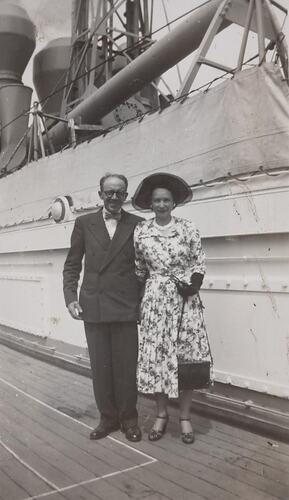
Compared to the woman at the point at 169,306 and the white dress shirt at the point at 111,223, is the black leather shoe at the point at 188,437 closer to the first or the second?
the woman at the point at 169,306

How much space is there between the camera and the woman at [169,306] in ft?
9.99

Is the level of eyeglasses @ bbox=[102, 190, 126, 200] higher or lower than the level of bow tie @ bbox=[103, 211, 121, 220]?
higher

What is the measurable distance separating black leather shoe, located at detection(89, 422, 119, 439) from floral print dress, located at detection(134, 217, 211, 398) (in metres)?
0.43

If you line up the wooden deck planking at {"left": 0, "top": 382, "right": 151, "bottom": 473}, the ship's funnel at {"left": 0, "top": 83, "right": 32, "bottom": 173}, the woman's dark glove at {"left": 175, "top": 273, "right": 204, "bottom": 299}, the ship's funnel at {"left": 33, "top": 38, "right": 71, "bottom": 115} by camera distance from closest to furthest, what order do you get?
1. the wooden deck planking at {"left": 0, "top": 382, "right": 151, "bottom": 473}
2. the woman's dark glove at {"left": 175, "top": 273, "right": 204, "bottom": 299}
3. the ship's funnel at {"left": 0, "top": 83, "right": 32, "bottom": 173}
4. the ship's funnel at {"left": 33, "top": 38, "right": 71, "bottom": 115}

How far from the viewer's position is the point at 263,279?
10.7 ft

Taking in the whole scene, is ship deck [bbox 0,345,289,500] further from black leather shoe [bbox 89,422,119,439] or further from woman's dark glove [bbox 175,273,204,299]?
woman's dark glove [bbox 175,273,204,299]

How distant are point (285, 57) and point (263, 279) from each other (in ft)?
5.09

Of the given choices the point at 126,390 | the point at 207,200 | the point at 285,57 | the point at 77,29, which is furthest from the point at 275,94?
the point at 77,29

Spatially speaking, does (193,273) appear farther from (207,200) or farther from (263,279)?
(207,200)

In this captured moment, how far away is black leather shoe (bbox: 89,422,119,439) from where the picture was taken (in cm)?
324

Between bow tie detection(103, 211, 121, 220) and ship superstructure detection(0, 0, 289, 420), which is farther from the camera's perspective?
bow tie detection(103, 211, 121, 220)

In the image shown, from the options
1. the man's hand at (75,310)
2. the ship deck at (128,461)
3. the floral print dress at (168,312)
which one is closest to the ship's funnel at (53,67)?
the ship deck at (128,461)

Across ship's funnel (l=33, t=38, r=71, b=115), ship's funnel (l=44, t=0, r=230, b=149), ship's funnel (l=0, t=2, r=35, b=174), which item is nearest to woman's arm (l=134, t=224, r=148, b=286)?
ship's funnel (l=44, t=0, r=230, b=149)

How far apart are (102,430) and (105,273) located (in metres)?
0.99
